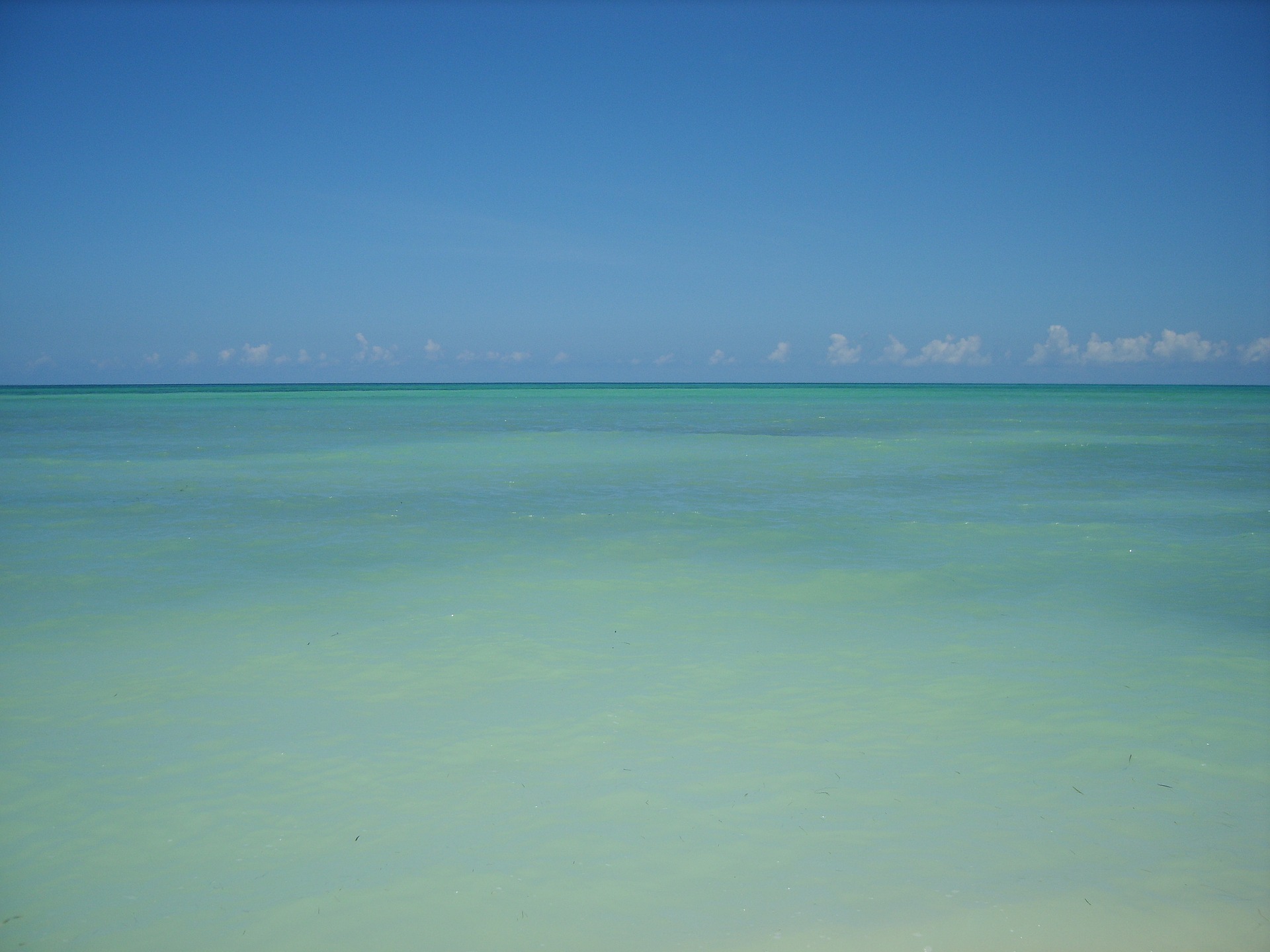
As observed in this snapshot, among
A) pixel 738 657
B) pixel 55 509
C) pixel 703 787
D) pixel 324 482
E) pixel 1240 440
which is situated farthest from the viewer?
pixel 1240 440

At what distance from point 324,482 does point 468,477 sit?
227cm

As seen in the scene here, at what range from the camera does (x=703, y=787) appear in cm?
377

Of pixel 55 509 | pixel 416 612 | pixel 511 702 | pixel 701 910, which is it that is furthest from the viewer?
pixel 55 509

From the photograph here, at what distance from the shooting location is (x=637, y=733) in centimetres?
434

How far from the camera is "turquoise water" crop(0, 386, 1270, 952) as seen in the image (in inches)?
119

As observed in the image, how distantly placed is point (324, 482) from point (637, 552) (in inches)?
304

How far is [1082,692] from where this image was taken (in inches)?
192

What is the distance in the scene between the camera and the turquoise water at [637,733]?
3.02 m

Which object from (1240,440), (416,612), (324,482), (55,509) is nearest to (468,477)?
(324,482)

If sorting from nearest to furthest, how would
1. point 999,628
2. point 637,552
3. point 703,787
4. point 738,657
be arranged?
1. point 703,787
2. point 738,657
3. point 999,628
4. point 637,552

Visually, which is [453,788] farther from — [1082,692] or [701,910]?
[1082,692]

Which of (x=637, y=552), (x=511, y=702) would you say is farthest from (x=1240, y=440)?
(x=511, y=702)

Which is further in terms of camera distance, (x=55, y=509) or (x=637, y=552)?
(x=55, y=509)

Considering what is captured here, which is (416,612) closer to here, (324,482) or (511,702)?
(511,702)
